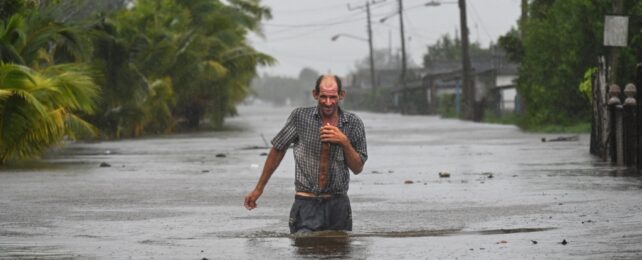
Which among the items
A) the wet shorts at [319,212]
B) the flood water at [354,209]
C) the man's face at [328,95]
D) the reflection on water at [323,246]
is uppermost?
the man's face at [328,95]

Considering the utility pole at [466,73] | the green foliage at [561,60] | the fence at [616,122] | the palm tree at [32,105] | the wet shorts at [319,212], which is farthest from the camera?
the utility pole at [466,73]

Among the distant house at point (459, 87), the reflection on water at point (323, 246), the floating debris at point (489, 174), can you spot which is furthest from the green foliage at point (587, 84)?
the reflection on water at point (323, 246)

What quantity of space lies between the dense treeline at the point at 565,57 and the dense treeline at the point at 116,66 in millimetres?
11189

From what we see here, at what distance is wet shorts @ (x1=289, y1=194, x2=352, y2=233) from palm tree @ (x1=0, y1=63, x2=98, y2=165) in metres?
12.3

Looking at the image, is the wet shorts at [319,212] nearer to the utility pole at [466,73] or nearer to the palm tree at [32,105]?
the palm tree at [32,105]

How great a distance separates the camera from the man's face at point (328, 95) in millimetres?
10094

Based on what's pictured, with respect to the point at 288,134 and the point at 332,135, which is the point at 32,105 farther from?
→ the point at 332,135

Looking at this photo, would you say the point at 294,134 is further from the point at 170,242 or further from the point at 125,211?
the point at 125,211

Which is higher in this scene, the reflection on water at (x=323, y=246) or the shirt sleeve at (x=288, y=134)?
the shirt sleeve at (x=288, y=134)

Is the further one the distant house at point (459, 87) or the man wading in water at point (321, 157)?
the distant house at point (459, 87)

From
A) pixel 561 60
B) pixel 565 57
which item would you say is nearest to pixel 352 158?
pixel 565 57

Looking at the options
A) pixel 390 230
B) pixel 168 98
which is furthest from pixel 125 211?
pixel 168 98

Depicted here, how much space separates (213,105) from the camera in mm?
56375

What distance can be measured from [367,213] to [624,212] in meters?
2.60
